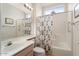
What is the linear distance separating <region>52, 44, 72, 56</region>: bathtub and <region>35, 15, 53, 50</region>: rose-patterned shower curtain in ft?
0.29

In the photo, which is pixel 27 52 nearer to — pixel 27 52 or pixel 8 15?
pixel 27 52

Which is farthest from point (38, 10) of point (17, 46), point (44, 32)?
point (17, 46)

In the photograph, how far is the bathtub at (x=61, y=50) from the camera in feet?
4.56

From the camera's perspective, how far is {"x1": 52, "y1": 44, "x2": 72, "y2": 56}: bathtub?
1391 millimetres

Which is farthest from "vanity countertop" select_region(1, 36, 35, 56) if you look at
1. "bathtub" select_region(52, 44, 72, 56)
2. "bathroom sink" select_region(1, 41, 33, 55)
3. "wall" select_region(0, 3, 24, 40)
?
"bathtub" select_region(52, 44, 72, 56)

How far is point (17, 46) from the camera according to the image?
1.40 metres

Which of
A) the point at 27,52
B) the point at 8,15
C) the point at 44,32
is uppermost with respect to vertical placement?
the point at 8,15

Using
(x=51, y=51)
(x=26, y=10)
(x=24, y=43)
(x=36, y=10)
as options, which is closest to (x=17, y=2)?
(x=26, y=10)

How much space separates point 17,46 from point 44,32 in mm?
467

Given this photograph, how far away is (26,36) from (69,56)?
0.72 meters

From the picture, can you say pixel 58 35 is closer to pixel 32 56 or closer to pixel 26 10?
pixel 32 56

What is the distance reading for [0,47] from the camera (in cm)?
136

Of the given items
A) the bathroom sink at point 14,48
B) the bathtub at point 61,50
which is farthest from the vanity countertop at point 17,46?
the bathtub at point 61,50

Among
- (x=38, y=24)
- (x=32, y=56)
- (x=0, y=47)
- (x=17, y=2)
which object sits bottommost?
(x=32, y=56)
